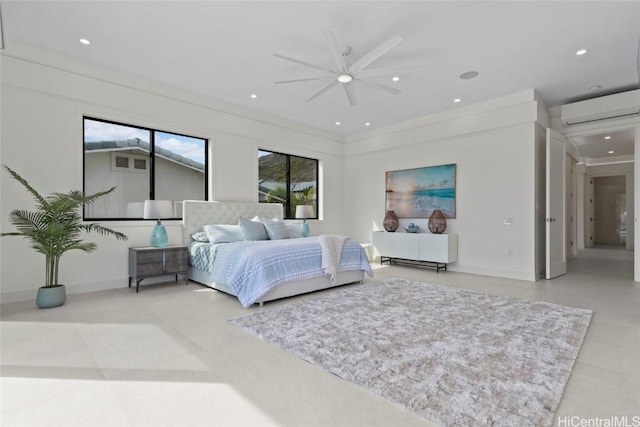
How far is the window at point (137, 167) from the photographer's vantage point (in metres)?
4.60

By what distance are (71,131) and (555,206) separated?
24.7 feet

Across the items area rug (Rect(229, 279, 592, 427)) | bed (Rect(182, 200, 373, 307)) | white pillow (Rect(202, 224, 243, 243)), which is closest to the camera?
area rug (Rect(229, 279, 592, 427))

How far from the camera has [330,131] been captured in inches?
304

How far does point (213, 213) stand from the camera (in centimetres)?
549

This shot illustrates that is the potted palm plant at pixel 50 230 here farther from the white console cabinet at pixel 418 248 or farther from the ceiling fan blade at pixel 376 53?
the white console cabinet at pixel 418 248

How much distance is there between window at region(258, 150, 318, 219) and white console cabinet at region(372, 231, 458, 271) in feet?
5.37

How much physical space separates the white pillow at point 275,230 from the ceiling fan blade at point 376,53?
272cm

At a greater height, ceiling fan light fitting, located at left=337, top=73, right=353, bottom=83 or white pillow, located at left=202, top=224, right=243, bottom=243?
ceiling fan light fitting, located at left=337, top=73, right=353, bottom=83

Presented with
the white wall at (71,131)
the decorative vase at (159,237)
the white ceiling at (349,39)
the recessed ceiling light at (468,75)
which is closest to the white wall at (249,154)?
the white wall at (71,131)

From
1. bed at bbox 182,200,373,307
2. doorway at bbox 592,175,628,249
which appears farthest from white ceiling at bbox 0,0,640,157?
doorway at bbox 592,175,628,249

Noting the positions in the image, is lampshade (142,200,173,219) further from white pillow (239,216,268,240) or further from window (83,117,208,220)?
white pillow (239,216,268,240)

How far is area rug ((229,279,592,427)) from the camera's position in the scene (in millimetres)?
1809

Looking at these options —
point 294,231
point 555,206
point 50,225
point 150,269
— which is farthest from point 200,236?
point 555,206

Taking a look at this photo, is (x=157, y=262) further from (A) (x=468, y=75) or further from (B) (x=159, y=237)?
(A) (x=468, y=75)
